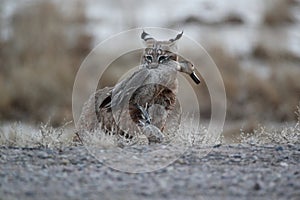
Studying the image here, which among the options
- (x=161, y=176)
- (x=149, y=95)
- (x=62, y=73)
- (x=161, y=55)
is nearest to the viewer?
(x=161, y=176)

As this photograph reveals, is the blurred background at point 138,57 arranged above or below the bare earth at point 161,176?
above

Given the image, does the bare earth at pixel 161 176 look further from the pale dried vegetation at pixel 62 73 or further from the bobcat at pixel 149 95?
the pale dried vegetation at pixel 62 73

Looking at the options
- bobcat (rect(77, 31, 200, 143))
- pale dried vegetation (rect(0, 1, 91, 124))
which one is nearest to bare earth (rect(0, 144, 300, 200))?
bobcat (rect(77, 31, 200, 143))

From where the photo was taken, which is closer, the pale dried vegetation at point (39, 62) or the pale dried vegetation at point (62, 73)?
the pale dried vegetation at point (62, 73)

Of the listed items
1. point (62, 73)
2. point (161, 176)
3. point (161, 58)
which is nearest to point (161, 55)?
point (161, 58)

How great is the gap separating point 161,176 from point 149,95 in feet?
6.82

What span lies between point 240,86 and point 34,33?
5.66 m

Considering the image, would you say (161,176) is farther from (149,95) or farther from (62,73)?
(62,73)

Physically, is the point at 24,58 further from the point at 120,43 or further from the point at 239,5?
the point at 239,5

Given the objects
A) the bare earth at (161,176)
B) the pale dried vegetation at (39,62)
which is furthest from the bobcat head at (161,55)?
the pale dried vegetation at (39,62)

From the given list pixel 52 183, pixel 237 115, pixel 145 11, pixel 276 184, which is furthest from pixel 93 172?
pixel 145 11

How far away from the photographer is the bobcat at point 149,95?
26.5 feet

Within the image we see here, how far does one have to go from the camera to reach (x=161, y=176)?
6258mm

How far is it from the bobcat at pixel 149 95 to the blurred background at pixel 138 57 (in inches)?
328
